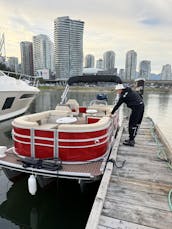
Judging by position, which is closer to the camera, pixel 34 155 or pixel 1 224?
pixel 1 224

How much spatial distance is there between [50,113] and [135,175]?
10.0 feet

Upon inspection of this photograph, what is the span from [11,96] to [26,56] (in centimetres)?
4798

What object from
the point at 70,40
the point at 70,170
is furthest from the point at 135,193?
the point at 70,40

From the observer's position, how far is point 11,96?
1128 centimetres

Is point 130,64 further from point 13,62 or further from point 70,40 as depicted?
point 70,40

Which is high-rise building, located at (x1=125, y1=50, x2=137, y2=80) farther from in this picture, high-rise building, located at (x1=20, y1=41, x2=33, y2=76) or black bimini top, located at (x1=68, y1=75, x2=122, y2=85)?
black bimini top, located at (x1=68, y1=75, x2=122, y2=85)

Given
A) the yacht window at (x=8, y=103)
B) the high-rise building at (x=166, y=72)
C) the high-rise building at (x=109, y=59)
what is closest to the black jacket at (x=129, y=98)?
the yacht window at (x=8, y=103)

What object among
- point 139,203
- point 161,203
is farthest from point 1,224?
point 161,203

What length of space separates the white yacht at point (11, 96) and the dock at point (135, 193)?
8312mm

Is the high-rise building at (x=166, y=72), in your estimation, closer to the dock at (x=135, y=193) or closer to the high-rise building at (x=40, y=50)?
the high-rise building at (x=40, y=50)

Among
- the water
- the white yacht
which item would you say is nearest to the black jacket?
the water

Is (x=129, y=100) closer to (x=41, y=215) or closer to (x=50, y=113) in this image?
(x=50, y=113)

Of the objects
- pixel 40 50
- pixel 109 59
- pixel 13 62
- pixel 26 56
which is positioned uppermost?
pixel 40 50

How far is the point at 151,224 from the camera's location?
2322 mm
